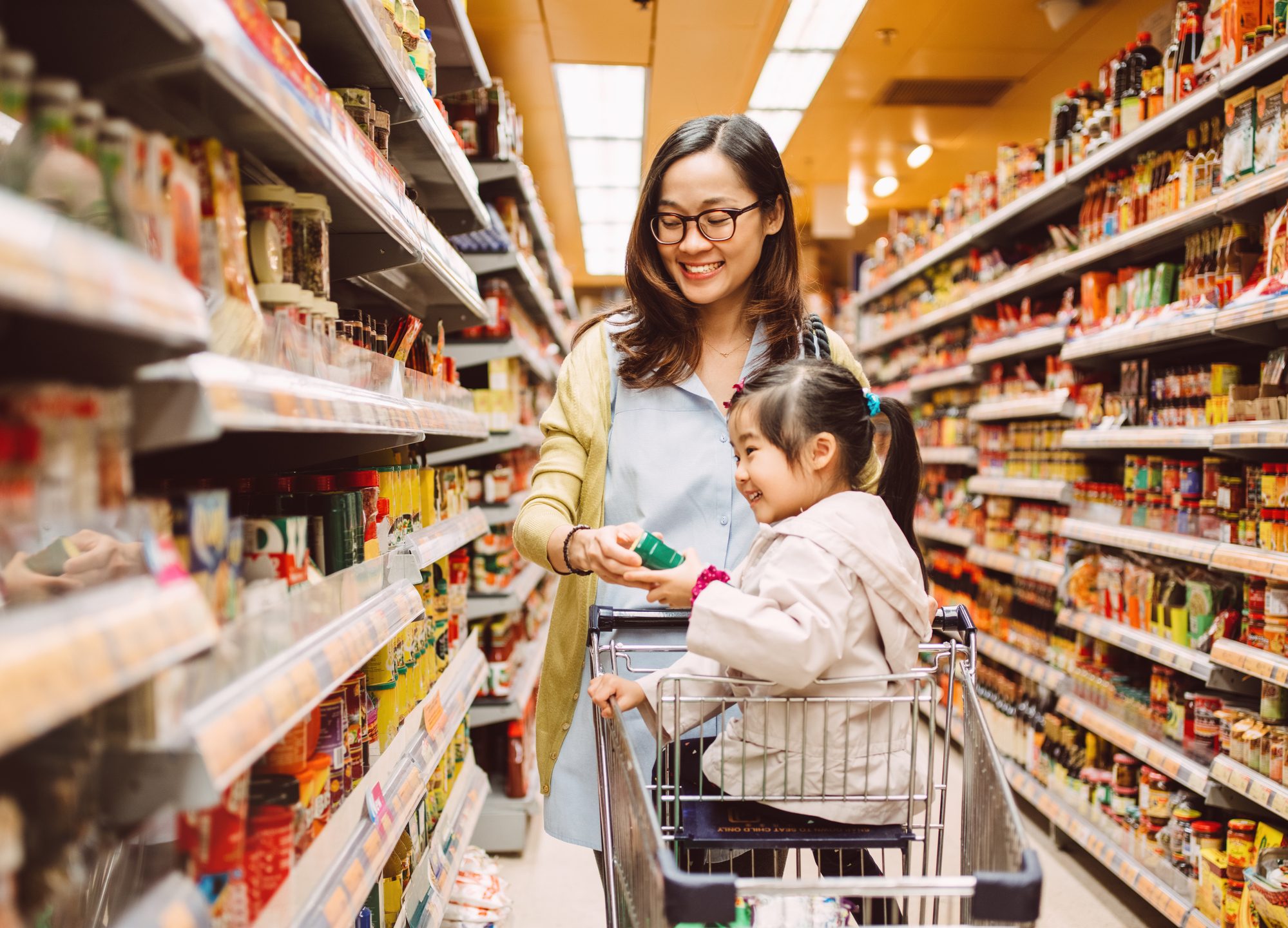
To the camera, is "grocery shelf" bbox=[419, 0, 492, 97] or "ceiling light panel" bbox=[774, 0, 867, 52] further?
"ceiling light panel" bbox=[774, 0, 867, 52]

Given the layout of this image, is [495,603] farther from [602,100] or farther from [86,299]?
[602,100]

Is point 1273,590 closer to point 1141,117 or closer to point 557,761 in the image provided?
point 1141,117

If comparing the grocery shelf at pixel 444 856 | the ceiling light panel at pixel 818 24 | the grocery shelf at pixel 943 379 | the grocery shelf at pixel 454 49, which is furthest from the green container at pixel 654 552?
the grocery shelf at pixel 943 379

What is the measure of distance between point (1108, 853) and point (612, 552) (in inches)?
102

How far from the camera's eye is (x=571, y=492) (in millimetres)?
1821

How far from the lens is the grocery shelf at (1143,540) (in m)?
2.87

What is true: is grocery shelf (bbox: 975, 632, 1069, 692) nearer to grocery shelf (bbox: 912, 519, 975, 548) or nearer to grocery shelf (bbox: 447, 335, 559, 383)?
grocery shelf (bbox: 912, 519, 975, 548)

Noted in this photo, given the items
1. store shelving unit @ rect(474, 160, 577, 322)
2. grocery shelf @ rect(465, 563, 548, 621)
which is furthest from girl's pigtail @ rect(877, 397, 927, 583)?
store shelving unit @ rect(474, 160, 577, 322)

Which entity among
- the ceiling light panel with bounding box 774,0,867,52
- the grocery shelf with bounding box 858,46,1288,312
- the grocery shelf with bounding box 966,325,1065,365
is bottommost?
the grocery shelf with bounding box 966,325,1065,365

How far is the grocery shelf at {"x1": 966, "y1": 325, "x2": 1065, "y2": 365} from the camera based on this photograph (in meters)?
4.02

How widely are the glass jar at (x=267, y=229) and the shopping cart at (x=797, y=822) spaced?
0.75 meters

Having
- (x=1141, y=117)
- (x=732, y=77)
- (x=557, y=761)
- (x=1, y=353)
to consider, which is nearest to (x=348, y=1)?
(x=1, y=353)

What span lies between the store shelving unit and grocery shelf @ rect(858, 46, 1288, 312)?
2119 millimetres

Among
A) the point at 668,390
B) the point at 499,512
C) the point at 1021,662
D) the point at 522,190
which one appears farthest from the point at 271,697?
the point at 1021,662
